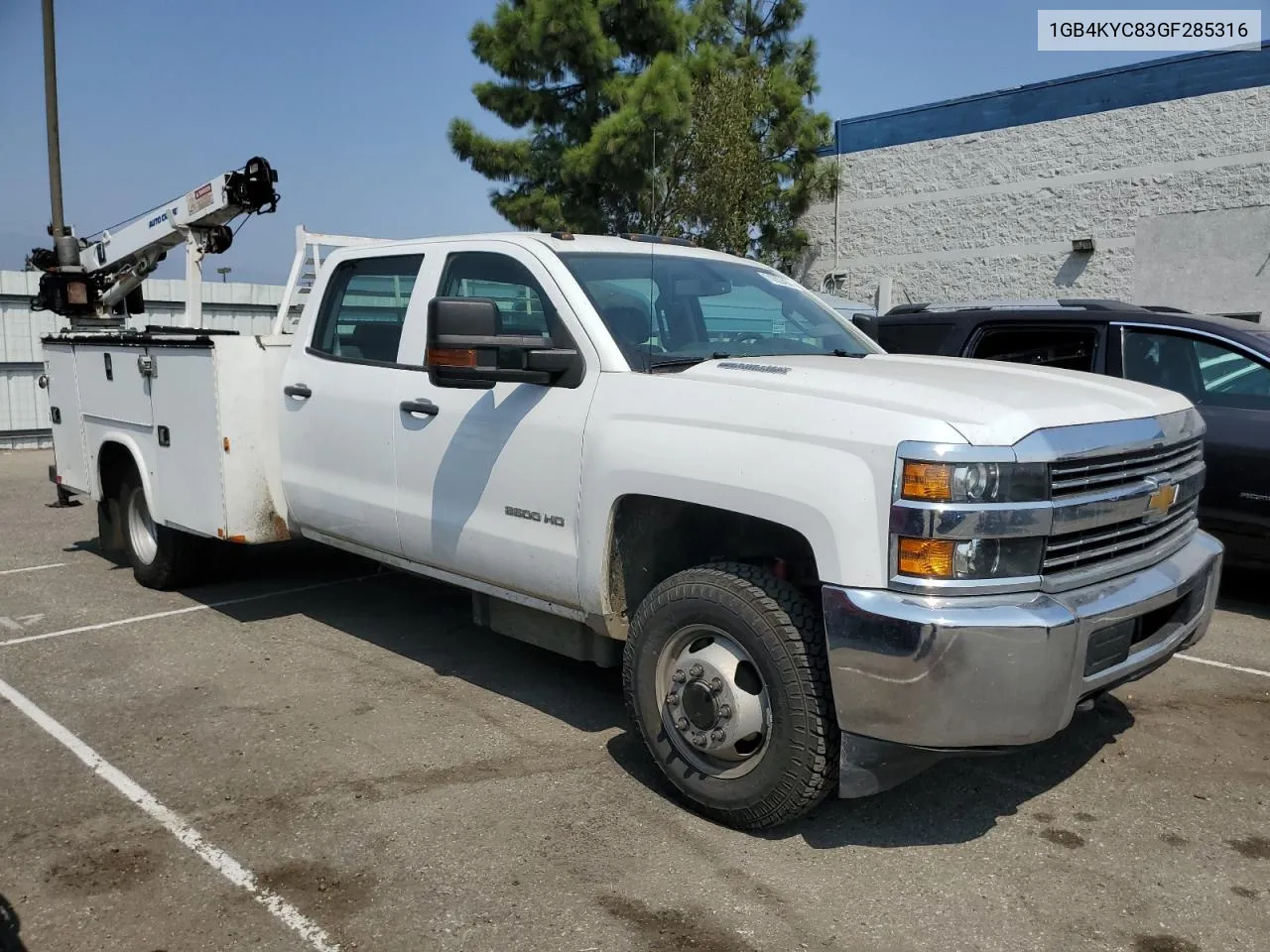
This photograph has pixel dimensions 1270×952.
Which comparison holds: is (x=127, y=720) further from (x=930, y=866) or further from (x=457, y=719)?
(x=930, y=866)

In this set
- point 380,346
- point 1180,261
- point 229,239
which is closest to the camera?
point 380,346

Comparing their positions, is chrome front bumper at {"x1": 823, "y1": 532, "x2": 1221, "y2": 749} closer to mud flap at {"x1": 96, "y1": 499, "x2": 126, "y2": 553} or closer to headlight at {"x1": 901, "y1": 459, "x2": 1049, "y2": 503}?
headlight at {"x1": 901, "y1": 459, "x2": 1049, "y2": 503}

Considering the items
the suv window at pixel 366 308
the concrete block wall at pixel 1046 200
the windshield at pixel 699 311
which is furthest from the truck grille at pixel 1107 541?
the concrete block wall at pixel 1046 200

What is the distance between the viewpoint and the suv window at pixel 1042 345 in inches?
272

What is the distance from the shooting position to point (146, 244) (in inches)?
340

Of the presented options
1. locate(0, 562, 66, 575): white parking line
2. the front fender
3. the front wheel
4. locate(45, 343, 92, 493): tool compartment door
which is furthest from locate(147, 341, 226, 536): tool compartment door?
the front wheel

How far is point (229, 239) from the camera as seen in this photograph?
841cm

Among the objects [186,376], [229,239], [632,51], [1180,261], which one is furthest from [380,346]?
[632,51]

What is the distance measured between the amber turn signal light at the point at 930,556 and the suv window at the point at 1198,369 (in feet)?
13.9

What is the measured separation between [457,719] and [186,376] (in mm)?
2621

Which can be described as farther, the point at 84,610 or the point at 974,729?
the point at 84,610

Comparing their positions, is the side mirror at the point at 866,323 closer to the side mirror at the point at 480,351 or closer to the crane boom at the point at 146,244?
the side mirror at the point at 480,351

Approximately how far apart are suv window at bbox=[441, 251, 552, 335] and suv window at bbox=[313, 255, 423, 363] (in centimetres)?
31

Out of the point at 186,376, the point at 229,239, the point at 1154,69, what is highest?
the point at 1154,69
